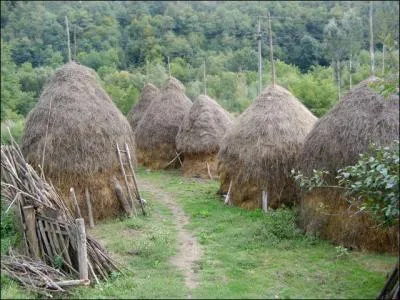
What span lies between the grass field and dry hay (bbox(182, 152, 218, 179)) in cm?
603

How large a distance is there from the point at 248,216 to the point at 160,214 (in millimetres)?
2490

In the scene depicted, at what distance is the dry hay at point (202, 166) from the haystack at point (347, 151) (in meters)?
8.76

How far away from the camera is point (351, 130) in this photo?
31.8 ft

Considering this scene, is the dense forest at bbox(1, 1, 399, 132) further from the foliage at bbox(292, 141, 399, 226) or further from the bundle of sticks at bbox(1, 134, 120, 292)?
the bundle of sticks at bbox(1, 134, 120, 292)

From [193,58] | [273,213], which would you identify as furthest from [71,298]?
[193,58]

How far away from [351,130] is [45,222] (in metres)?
6.24

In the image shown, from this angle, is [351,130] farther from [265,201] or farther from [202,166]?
[202,166]

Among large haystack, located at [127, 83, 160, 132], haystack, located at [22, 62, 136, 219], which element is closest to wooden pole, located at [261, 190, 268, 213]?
haystack, located at [22, 62, 136, 219]

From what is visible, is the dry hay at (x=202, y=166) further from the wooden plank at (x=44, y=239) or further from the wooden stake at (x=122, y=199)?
the wooden plank at (x=44, y=239)

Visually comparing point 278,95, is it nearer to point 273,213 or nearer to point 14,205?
point 273,213

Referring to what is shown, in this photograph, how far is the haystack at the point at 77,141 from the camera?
11.9 metres

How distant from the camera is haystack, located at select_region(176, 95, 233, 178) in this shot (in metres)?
19.0

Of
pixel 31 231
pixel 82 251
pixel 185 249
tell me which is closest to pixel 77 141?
pixel 185 249

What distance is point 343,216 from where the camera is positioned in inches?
374
